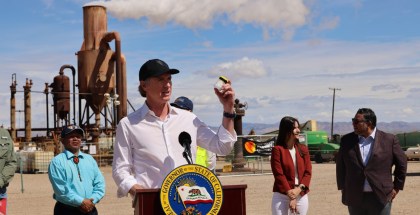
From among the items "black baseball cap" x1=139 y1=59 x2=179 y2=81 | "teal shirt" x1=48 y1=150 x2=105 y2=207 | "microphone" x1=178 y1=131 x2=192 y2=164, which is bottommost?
"teal shirt" x1=48 y1=150 x2=105 y2=207

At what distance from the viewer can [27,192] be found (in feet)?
67.6

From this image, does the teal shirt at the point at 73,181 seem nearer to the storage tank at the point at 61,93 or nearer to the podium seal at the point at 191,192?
the podium seal at the point at 191,192

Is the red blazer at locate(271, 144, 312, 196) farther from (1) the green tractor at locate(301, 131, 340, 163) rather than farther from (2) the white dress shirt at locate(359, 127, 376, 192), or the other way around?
(1) the green tractor at locate(301, 131, 340, 163)

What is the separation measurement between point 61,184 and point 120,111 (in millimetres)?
38039

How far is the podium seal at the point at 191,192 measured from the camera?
3.50m

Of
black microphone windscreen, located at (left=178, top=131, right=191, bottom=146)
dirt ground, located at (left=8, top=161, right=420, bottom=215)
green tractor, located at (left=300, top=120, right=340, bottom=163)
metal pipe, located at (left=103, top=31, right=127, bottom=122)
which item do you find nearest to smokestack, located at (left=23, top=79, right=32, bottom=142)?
metal pipe, located at (left=103, top=31, right=127, bottom=122)

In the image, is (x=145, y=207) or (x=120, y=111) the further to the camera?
(x=120, y=111)

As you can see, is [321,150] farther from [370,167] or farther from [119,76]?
[370,167]

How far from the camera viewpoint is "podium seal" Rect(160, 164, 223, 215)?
3.50m

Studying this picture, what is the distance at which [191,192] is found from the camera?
3512 millimetres

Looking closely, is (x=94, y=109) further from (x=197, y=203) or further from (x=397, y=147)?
(x=197, y=203)

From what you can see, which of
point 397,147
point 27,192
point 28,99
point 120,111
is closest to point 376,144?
point 397,147

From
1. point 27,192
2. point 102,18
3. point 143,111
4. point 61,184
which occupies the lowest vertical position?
point 27,192

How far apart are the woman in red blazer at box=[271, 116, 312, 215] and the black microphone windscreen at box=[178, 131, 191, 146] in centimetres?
294
